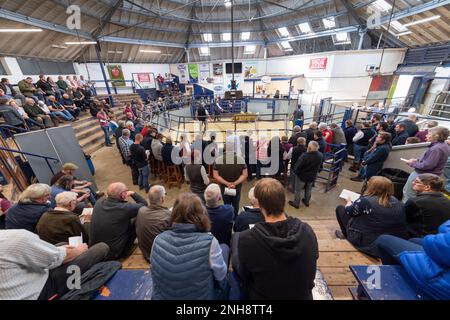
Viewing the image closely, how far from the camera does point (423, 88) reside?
988 cm

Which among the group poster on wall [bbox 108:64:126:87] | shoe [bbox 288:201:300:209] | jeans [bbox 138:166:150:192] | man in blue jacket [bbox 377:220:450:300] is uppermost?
poster on wall [bbox 108:64:126:87]

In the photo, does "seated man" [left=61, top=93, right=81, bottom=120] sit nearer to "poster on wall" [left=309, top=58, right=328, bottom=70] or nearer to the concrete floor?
the concrete floor

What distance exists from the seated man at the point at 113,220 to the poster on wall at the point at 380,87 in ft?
46.7

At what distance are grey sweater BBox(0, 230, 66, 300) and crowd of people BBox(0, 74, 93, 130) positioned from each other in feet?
19.3

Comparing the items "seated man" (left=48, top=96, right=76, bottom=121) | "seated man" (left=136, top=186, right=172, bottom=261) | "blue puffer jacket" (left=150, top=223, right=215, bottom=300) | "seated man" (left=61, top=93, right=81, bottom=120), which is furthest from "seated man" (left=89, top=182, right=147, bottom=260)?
"seated man" (left=61, top=93, right=81, bottom=120)

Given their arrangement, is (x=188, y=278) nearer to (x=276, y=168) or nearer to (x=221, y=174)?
(x=221, y=174)

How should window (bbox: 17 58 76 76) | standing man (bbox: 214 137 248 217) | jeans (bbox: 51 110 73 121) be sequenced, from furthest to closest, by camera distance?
window (bbox: 17 58 76 76), jeans (bbox: 51 110 73 121), standing man (bbox: 214 137 248 217)

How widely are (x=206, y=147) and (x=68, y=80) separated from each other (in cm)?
994

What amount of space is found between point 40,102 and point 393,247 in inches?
379

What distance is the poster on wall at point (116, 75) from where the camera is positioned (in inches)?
582

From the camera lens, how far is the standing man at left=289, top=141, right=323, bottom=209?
141 inches

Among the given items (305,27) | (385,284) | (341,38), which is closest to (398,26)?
(341,38)

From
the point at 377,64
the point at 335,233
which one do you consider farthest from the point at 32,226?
the point at 377,64

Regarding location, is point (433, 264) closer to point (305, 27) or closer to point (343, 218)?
point (343, 218)
